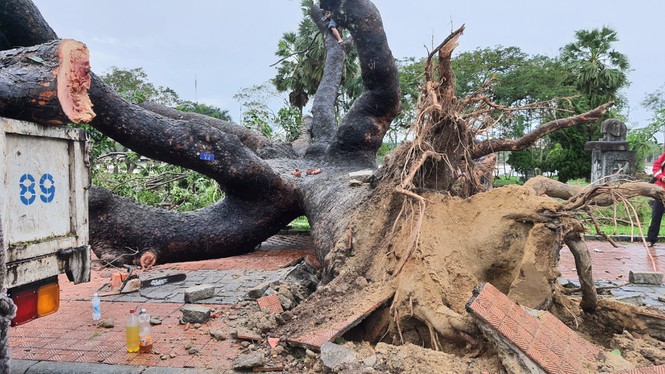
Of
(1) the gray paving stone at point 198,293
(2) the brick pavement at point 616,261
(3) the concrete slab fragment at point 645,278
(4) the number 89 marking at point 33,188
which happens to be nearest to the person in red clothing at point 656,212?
(2) the brick pavement at point 616,261

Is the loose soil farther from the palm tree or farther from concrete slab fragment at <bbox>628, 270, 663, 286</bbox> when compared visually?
the palm tree

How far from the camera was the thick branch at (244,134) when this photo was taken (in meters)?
8.37

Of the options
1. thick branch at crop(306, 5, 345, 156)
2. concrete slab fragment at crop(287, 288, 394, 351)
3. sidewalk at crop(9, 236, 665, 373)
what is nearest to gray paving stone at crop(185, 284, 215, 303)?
sidewalk at crop(9, 236, 665, 373)

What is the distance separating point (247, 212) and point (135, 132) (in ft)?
7.18

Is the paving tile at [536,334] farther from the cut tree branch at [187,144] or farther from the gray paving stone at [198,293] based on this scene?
the cut tree branch at [187,144]

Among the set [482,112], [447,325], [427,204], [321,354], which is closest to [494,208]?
[427,204]

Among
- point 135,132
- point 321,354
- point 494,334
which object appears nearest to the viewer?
point 494,334

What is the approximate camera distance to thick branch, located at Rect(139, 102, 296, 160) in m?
8.37

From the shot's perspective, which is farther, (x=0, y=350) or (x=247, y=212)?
(x=247, y=212)

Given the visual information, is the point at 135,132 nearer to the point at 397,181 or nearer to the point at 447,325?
the point at 397,181

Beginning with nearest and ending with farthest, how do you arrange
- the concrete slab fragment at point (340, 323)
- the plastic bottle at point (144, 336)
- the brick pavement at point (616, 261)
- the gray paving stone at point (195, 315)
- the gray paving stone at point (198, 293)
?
the concrete slab fragment at point (340, 323), the plastic bottle at point (144, 336), the gray paving stone at point (195, 315), the gray paving stone at point (198, 293), the brick pavement at point (616, 261)

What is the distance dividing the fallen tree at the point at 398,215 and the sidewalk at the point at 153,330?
0.54m

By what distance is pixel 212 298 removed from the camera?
4660mm

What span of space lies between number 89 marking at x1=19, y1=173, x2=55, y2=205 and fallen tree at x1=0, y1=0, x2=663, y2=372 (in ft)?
6.03
